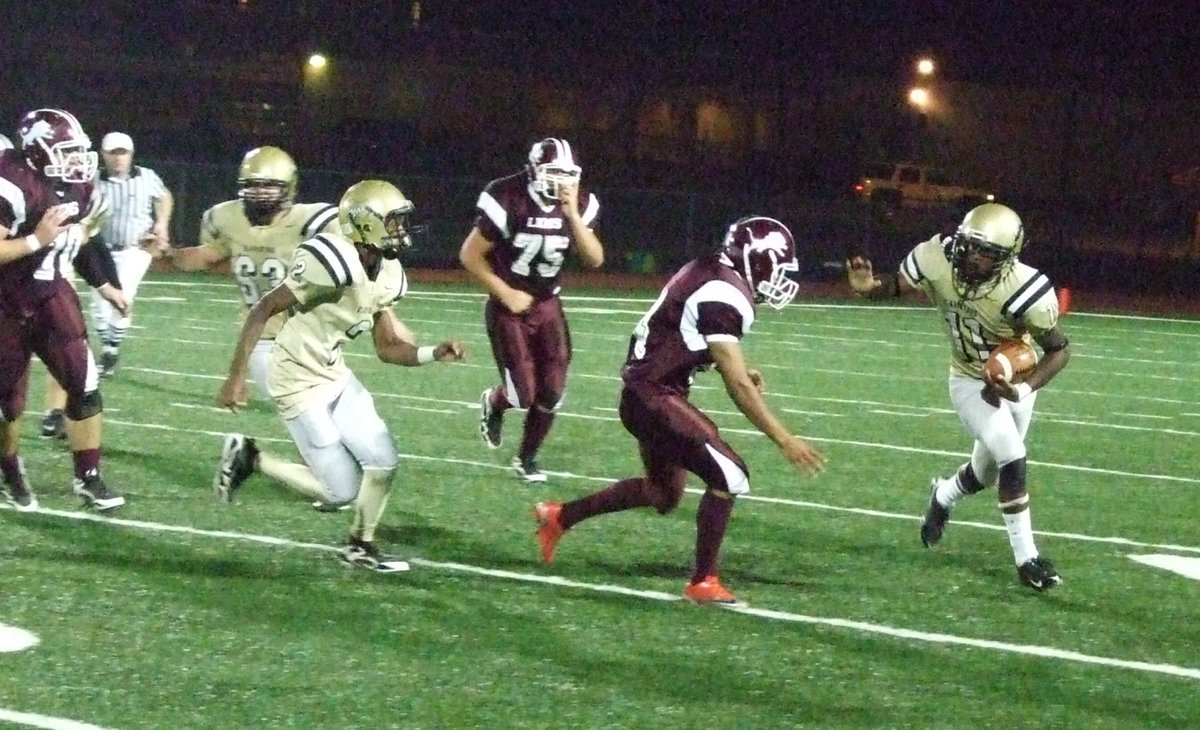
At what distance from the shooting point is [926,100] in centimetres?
4341

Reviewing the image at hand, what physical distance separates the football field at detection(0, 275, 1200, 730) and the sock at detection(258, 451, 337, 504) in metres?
0.24

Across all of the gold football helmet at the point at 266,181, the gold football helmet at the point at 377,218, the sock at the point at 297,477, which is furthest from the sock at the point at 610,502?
the gold football helmet at the point at 266,181

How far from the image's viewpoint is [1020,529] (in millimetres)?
6402

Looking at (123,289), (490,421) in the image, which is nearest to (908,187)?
(123,289)

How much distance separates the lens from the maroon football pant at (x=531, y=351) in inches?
326

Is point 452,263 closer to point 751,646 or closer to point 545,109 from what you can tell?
point 545,109

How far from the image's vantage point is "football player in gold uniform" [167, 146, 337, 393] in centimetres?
727

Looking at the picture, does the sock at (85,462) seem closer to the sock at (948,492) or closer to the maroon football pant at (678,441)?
the maroon football pant at (678,441)

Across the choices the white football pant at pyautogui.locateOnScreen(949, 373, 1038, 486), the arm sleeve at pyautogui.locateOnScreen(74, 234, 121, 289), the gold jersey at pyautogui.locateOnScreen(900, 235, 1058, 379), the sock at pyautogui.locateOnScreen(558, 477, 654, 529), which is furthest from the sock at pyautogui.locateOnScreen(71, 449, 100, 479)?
the white football pant at pyautogui.locateOnScreen(949, 373, 1038, 486)

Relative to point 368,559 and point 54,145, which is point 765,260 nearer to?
point 368,559

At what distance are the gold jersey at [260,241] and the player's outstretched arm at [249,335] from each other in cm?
128

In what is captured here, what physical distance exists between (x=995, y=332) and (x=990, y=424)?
35 centimetres

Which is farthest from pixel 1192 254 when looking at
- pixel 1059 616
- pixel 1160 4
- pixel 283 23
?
pixel 1059 616

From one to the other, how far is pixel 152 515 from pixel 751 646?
113 inches
